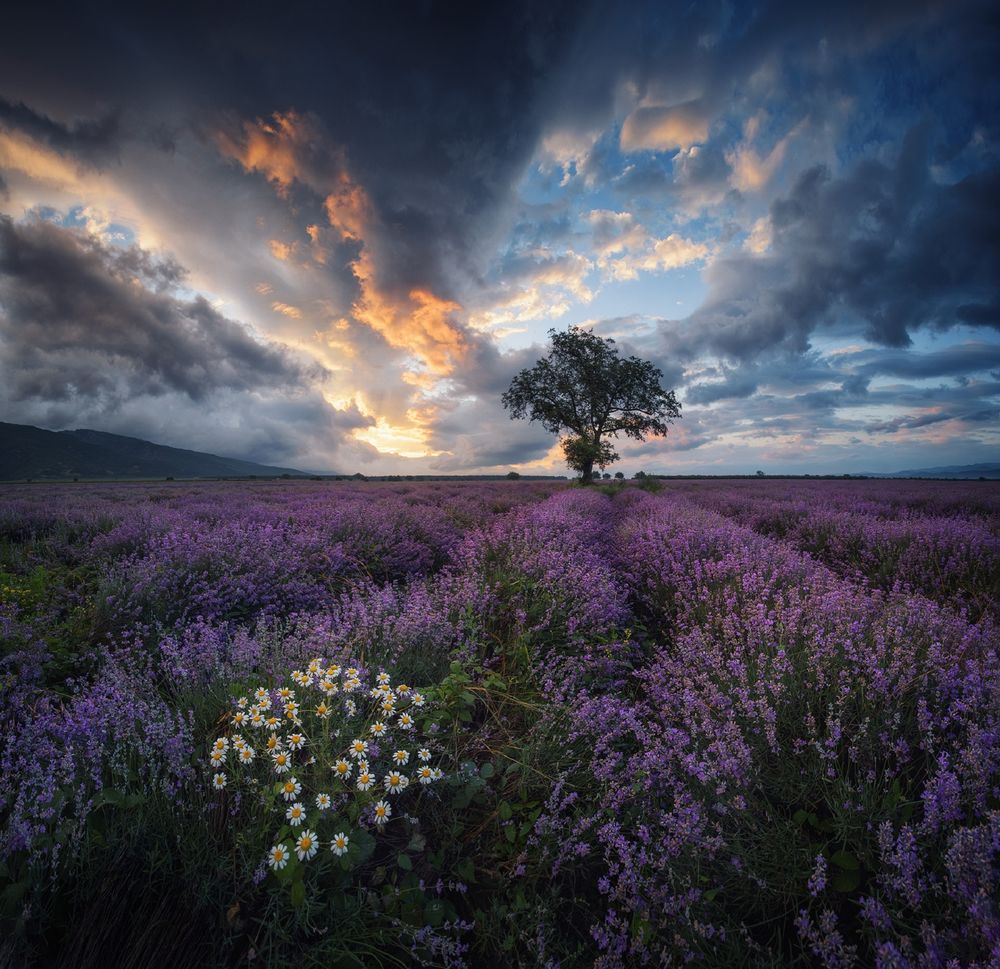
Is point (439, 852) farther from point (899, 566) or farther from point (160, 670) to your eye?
point (899, 566)

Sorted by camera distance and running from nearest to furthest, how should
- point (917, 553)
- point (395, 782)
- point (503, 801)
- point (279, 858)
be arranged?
point (279, 858) → point (395, 782) → point (503, 801) → point (917, 553)

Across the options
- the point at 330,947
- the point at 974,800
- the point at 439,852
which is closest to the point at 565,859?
the point at 439,852

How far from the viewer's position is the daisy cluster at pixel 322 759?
163 centimetres

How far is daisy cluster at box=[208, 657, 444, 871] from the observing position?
163 centimetres

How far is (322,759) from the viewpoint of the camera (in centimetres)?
183

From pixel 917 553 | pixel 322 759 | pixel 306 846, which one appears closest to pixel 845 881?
pixel 306 846

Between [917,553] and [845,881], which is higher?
[917,553]

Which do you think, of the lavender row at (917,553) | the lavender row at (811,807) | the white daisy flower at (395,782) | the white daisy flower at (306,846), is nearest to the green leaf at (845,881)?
the lavender row at (811,807)

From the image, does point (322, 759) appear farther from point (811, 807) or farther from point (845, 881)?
point (811, 807)

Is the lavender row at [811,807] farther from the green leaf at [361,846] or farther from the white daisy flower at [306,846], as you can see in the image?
the white daisy flower at [306,846]

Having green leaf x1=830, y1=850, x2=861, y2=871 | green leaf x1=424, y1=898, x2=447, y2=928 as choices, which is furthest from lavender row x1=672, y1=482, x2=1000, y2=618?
green leaf x1=424, y1=898, x2=447, y2=928

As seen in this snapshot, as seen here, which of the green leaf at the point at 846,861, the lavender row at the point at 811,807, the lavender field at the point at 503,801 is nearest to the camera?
the lavender row at the point at 811,807

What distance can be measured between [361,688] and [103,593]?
315 centimetres

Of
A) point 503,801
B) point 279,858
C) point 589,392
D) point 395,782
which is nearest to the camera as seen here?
point 279,858
